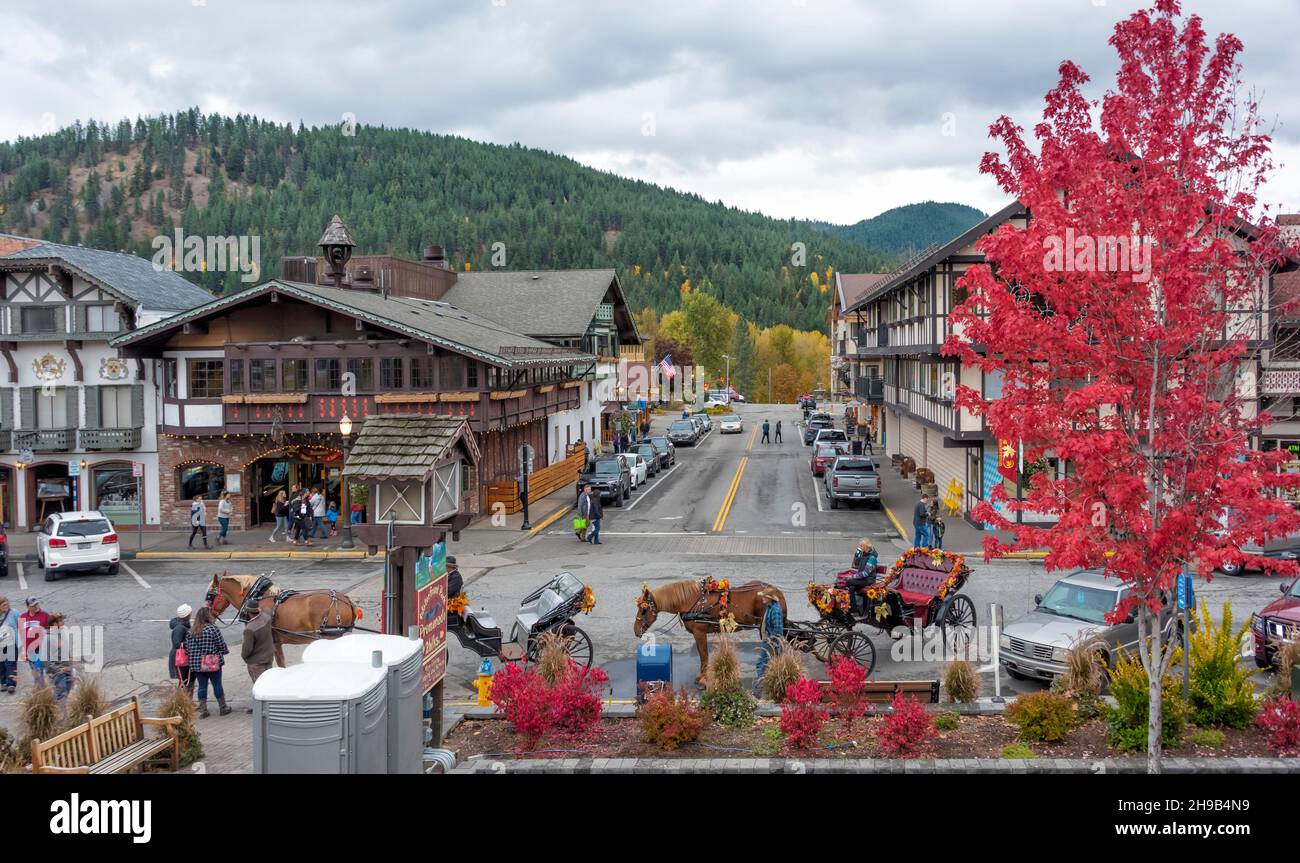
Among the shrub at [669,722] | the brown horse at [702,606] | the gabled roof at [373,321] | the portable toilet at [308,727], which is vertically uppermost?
the gabled roof at [373,321]

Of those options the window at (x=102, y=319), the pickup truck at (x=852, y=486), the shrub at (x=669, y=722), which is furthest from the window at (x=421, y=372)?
the shrub at (x=669, y=722)

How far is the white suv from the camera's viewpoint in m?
25.0

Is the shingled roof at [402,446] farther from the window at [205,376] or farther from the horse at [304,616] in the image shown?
the window at [205,376]

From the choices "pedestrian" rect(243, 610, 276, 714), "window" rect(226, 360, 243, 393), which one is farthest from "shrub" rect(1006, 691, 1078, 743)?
"window" rect(226, 360, 243, 393)

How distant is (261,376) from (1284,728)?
29.6 meters

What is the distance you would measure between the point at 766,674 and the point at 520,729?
3.63 m

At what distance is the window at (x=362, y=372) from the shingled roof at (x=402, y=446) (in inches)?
808

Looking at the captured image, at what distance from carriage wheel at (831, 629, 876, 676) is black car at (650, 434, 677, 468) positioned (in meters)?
35.7

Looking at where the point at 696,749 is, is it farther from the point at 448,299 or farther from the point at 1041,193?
the point at 448,299

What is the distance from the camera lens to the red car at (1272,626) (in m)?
14.9

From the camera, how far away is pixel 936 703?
1288cm

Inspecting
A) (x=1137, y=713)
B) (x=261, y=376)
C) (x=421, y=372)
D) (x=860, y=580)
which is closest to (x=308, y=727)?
(x=1137, y=713)
